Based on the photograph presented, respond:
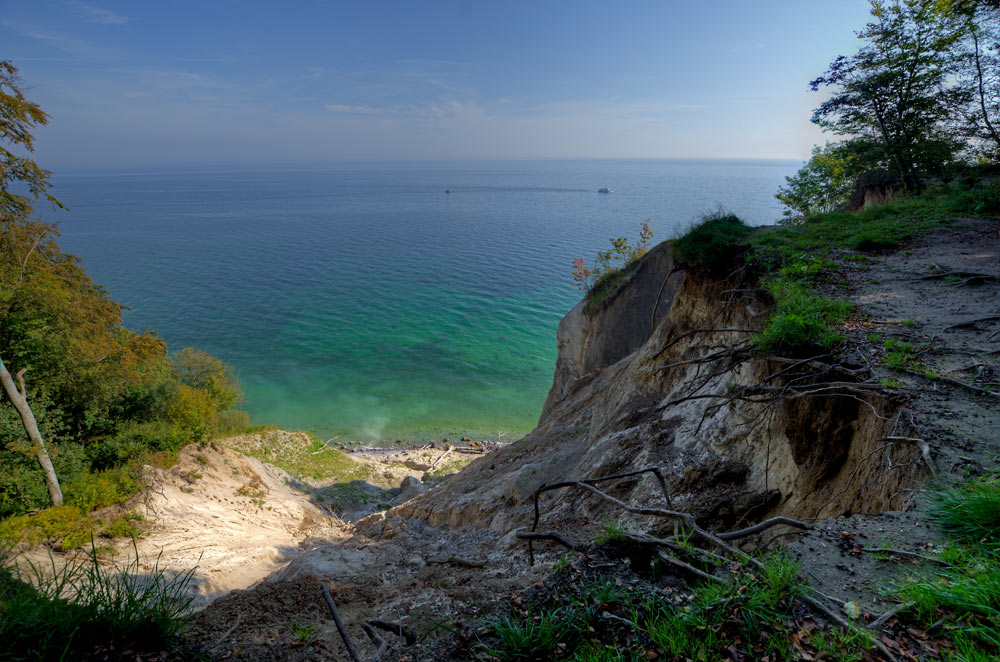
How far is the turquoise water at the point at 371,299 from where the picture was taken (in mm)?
34406

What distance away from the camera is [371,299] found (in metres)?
53.9

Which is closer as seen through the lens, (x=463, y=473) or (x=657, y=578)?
(x=657, y=578)

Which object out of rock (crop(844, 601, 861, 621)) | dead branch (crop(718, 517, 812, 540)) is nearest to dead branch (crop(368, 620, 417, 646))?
dead branch (crop(718, 517, 812, 540))

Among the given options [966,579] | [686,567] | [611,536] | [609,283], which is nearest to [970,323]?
[966,579]

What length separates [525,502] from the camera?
9617 mm

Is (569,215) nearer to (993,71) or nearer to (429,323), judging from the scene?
(429,323)

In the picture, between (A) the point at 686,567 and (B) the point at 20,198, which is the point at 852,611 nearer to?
(A) the point at 686,567

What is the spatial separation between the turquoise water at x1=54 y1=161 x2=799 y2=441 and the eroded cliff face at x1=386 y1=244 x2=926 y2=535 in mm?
3225

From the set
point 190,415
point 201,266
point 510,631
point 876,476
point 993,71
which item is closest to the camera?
point 510,631

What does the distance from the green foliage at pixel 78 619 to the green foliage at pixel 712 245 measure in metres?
9.23

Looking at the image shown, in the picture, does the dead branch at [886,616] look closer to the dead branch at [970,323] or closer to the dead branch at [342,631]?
the dead branch at [342,631]

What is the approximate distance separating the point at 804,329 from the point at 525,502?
650cm

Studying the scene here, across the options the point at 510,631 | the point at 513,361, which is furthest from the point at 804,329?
the point at 513,361

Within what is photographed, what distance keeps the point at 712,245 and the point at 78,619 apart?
9.88m
